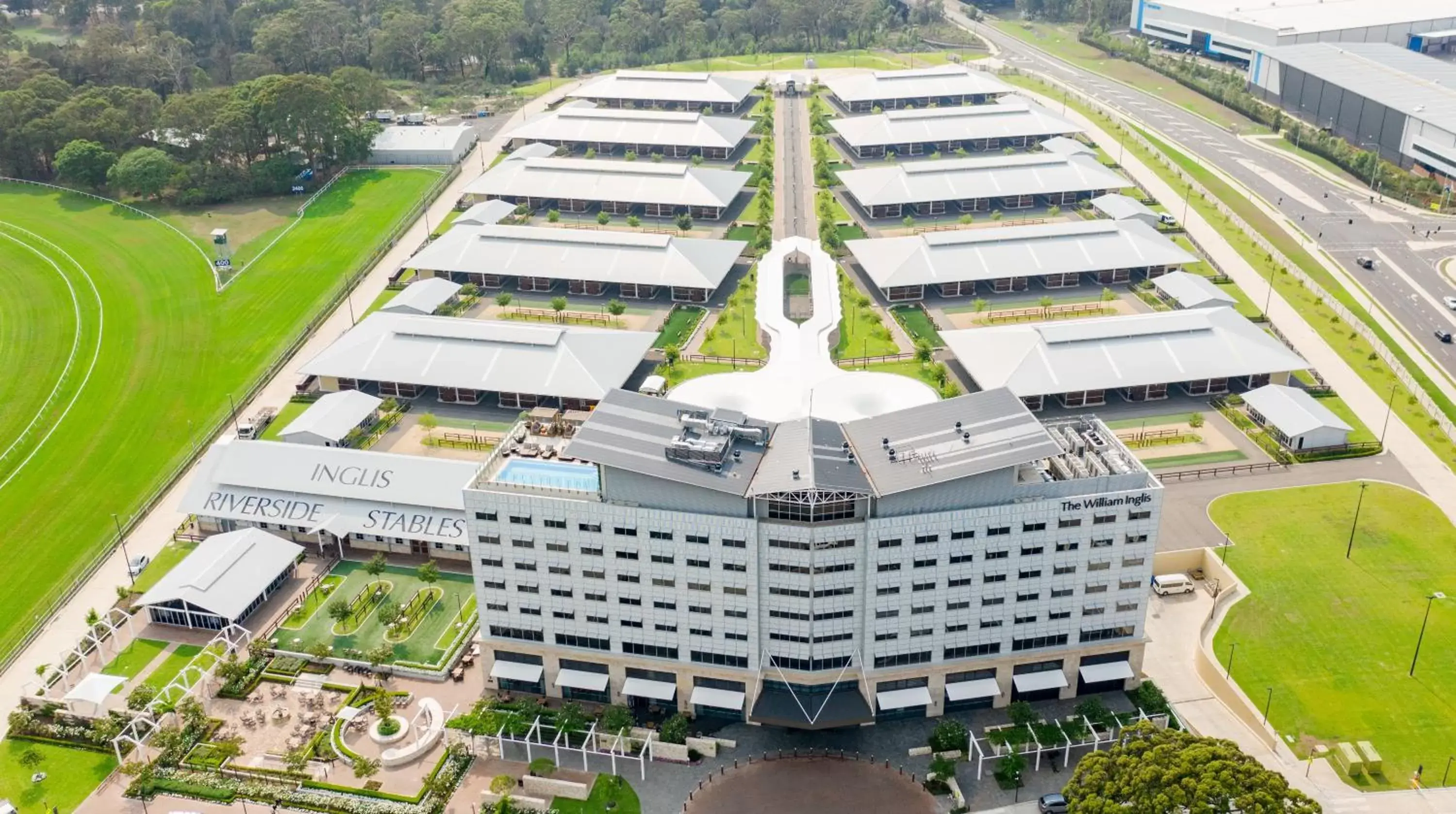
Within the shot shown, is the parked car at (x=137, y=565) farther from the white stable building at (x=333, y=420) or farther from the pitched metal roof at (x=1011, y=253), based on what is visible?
the pitched metal roof at (x=1011, y=253)

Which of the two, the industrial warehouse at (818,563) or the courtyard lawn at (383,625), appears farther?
the courtyard lawn at (383,625)

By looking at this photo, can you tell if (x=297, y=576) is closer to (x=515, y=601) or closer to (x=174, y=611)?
(x=174, y=611)

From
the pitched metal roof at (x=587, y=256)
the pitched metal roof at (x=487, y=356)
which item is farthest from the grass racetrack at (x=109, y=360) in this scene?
the pitched metal roof at (x=587, y=256)

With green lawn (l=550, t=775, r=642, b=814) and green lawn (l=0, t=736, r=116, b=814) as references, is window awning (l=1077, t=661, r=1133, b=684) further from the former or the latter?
green lawn (l=0, t=736, r=116, b=814)

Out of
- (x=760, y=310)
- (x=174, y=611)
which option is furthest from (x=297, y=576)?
(x=760, y=310)

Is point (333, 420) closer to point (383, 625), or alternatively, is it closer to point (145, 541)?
point (145, 541)

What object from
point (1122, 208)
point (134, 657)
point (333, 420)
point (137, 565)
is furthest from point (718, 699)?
point (1122, 208)
